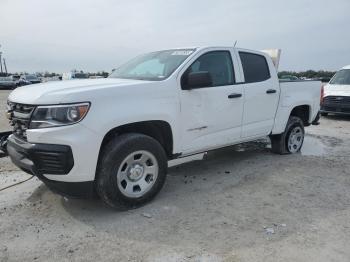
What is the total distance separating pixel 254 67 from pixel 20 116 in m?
3.60

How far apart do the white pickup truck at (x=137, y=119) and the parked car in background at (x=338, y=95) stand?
7.24m

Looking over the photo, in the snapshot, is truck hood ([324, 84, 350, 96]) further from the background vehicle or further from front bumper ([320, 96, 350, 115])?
the background vehicle

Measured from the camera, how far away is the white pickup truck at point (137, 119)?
367 centimetres

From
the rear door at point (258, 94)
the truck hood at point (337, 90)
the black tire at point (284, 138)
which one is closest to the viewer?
the rear door at point (258, 94)

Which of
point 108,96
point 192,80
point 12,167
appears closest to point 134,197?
point 108,96

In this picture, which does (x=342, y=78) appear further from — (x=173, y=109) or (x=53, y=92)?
(x=53, y=92)

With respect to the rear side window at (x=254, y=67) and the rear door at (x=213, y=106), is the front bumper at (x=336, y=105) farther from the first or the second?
the rear door at (x=213, y=106)

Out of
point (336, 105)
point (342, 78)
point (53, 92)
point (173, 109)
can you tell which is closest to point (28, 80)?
point (342, 78)

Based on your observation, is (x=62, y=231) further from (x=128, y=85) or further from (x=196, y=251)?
(x=128, y=85)

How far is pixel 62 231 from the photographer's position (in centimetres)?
376

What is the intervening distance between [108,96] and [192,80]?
3.71 feet

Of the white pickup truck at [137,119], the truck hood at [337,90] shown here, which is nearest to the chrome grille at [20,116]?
the white pickup truck at [137,119]

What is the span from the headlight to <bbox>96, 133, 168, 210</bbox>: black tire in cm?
49

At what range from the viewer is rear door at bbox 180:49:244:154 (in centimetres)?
471
